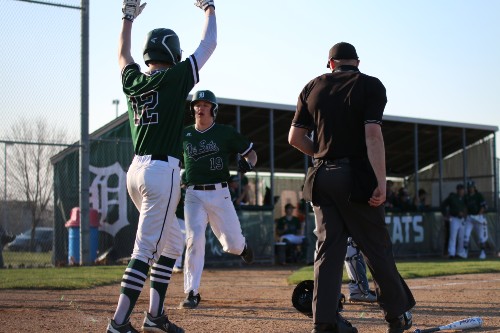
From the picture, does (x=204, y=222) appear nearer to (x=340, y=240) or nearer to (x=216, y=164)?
(x=216, y=164)

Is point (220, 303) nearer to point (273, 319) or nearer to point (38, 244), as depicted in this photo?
point (273, 319)

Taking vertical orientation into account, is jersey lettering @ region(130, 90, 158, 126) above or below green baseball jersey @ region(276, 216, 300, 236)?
above

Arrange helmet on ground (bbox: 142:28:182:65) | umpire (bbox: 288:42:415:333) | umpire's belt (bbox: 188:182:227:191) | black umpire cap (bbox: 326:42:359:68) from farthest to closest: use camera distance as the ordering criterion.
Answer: umpire's belt (bbox: 188:182:227:191) → helmet on ground (bbox: 142:28:182:65) → black umpire cap (bbox: 326:42:359:68) → umpire (bbox: 288:42:415:333)

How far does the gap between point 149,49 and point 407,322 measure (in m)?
2.85

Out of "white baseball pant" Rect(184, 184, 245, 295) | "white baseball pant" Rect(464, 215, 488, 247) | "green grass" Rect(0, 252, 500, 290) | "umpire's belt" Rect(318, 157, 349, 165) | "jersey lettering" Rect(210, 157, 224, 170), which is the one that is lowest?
"green grass" Rect(0, 252, 500, 290)

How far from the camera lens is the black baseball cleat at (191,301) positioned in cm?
827

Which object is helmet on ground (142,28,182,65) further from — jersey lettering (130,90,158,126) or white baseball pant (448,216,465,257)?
white baseball pant (448,216,465,257)

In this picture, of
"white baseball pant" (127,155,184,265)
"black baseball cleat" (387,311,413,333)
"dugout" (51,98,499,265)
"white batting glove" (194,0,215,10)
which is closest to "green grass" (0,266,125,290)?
"dugout" (51,98,499,265)

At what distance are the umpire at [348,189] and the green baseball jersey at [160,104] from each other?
965 millimetres

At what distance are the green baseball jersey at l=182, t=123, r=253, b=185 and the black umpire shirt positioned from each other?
341cm

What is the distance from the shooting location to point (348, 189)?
5.43 meters

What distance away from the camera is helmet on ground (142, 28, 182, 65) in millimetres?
5883

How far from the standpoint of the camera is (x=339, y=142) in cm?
553

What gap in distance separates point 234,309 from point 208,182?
1.55 m
